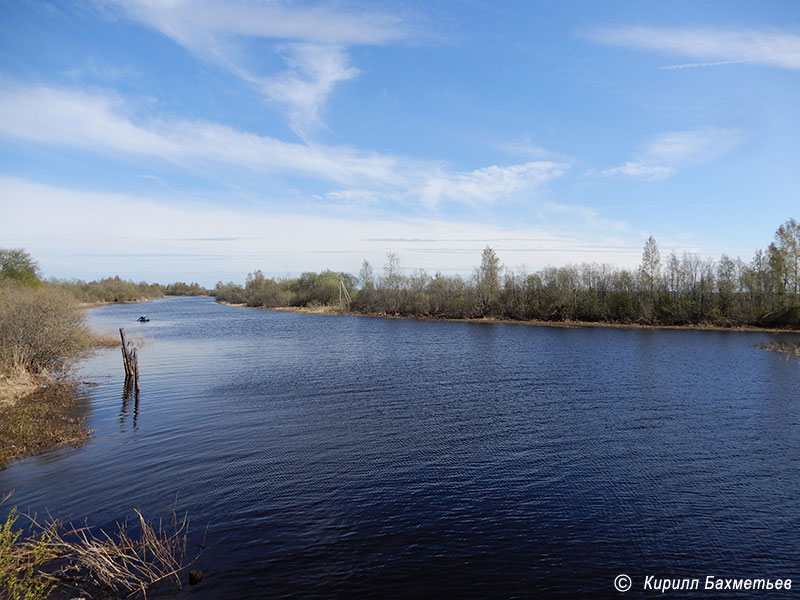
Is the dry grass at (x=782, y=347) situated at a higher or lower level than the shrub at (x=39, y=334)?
lower

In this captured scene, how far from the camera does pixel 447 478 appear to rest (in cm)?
1272

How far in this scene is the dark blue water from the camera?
8797 millimetres

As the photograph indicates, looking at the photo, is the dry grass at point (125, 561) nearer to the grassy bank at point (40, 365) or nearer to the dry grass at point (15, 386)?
the grassy bank at point (40, 365)

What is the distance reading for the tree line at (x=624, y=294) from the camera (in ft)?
197

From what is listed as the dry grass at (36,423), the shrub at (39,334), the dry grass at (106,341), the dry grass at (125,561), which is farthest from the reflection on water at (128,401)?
the dry grass at (106,341)

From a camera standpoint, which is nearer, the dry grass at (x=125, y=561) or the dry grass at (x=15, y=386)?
the dry grass at (x=125, y=561)

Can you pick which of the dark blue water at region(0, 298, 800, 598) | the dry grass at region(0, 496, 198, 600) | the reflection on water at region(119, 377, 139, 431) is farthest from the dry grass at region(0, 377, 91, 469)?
the dry grass at region(0, 496, 198, 600)

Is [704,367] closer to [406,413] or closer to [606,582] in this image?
[406,413]

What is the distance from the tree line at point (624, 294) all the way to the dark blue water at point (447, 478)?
4099 centimetres

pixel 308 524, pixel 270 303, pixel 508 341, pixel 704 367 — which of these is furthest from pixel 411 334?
pixel 270 303

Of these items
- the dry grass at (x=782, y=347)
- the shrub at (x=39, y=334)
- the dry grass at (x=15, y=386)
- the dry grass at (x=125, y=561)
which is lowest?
the dry grass at (x=125, y=561)

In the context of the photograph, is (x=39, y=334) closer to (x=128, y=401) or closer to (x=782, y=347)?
(x=128, y=401)

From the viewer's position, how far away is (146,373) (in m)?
28.7

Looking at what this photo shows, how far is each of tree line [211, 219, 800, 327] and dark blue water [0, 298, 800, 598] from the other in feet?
134
